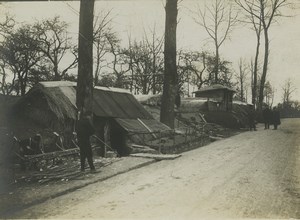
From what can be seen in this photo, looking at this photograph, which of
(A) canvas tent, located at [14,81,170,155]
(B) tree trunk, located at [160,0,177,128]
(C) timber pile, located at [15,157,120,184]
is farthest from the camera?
(B) tree trunk, located at [160,0,177,128]

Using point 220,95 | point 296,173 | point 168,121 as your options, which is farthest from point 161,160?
point 220,95

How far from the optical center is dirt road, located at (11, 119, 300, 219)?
20.8 ft

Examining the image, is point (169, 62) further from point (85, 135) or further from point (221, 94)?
point (221, 94)

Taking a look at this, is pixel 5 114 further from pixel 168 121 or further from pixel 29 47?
pixel 29 47

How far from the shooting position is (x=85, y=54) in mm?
12391

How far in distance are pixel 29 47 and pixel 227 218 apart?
137 feet

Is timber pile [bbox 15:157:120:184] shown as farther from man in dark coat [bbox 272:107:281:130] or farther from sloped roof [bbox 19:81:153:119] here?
man in dark coat [bbox 272:107:281:130]

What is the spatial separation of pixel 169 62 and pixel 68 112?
6.25 m

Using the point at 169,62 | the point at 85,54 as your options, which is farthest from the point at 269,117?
the point at 85,54

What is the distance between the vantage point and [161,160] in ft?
41.5

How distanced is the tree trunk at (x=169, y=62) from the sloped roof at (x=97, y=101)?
3.23 feet

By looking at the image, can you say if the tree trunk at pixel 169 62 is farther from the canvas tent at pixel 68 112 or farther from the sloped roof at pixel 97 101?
the canvas tent at pixel 68 112

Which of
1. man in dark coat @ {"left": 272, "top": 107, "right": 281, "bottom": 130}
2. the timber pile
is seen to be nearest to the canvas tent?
the timber pile

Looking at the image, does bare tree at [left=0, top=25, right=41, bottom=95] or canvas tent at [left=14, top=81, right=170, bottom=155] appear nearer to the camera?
canvas tent at [left=14, top=81, right=170, bottom=155]
